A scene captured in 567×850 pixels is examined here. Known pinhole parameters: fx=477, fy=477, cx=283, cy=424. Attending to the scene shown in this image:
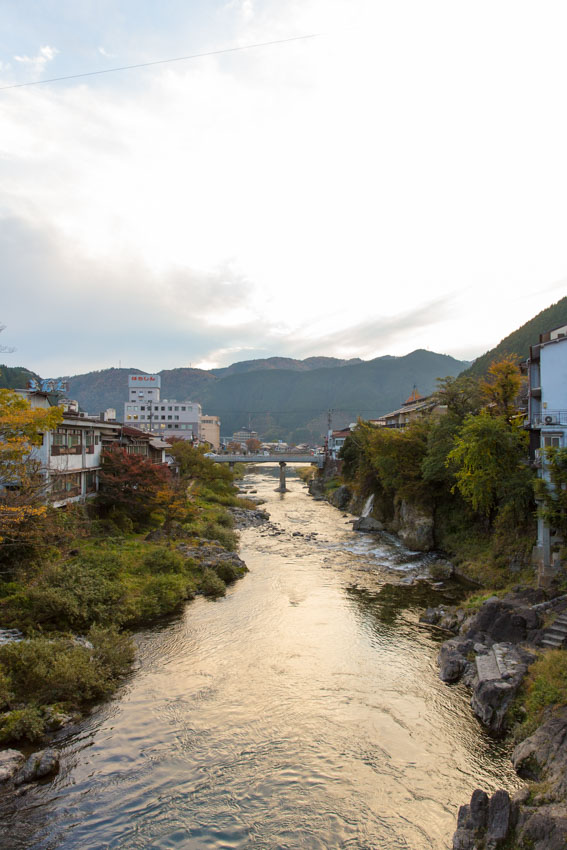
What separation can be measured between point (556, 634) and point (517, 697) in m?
2.61

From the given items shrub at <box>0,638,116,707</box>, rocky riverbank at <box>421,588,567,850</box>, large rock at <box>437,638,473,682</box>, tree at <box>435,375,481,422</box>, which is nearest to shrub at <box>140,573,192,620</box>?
shrub at <box>0,638,116,707</box>

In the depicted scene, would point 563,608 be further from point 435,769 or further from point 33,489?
point 33,489

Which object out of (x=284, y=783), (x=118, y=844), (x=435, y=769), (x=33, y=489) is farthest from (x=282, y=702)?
Answer: (x=33, y=489)

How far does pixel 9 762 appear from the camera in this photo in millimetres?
8852

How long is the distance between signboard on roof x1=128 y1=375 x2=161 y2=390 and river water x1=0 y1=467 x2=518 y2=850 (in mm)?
89835

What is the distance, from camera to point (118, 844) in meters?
7.59

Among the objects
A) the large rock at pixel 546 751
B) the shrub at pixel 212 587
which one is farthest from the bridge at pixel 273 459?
the large rock at pixel 546 751

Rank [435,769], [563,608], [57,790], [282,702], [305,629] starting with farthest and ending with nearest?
[305,629]
[563,608]
[282,702]
[435,769]
[57,790]

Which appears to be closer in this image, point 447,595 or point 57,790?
point 57,790

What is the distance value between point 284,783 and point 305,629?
24.1ft

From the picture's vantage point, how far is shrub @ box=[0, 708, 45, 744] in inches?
373

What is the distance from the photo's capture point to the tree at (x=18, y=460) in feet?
43.0

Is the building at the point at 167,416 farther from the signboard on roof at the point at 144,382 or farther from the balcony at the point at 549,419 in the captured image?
the balcony at the point at 549,419

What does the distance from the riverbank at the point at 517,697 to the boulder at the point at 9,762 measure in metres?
7.69
